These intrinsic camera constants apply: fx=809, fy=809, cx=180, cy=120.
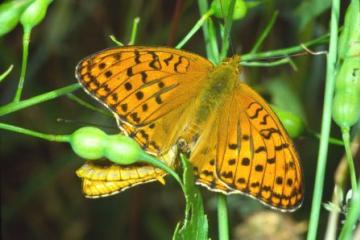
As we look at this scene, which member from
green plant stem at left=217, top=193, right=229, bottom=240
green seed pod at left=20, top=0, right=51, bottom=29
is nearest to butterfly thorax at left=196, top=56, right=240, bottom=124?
green plant stem at left=217, top=193, right=229, bottom=240

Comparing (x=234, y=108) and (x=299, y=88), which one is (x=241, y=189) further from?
(x=299, y=88)

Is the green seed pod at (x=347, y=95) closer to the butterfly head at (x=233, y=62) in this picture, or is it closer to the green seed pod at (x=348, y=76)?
the green seed pod at (x=348, y=76)

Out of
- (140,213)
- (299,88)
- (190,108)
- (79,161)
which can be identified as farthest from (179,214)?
(190,108)

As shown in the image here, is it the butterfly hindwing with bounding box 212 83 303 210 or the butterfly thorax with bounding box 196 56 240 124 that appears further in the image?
the butterfly thorax with bounding box 196 56 240 124

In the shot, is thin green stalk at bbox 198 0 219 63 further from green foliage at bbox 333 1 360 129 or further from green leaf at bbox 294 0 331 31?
green leaf at bbox 294 0 331 31

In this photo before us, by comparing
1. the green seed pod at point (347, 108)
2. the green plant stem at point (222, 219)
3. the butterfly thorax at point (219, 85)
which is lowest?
the green plant stem at point (222, 219)

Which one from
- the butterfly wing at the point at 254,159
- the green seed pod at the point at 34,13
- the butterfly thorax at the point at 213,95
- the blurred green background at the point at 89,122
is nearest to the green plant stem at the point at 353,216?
the butterfly wing at the point at 254,159

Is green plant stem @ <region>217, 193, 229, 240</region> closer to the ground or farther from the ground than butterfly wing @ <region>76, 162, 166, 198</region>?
closer to the ground
